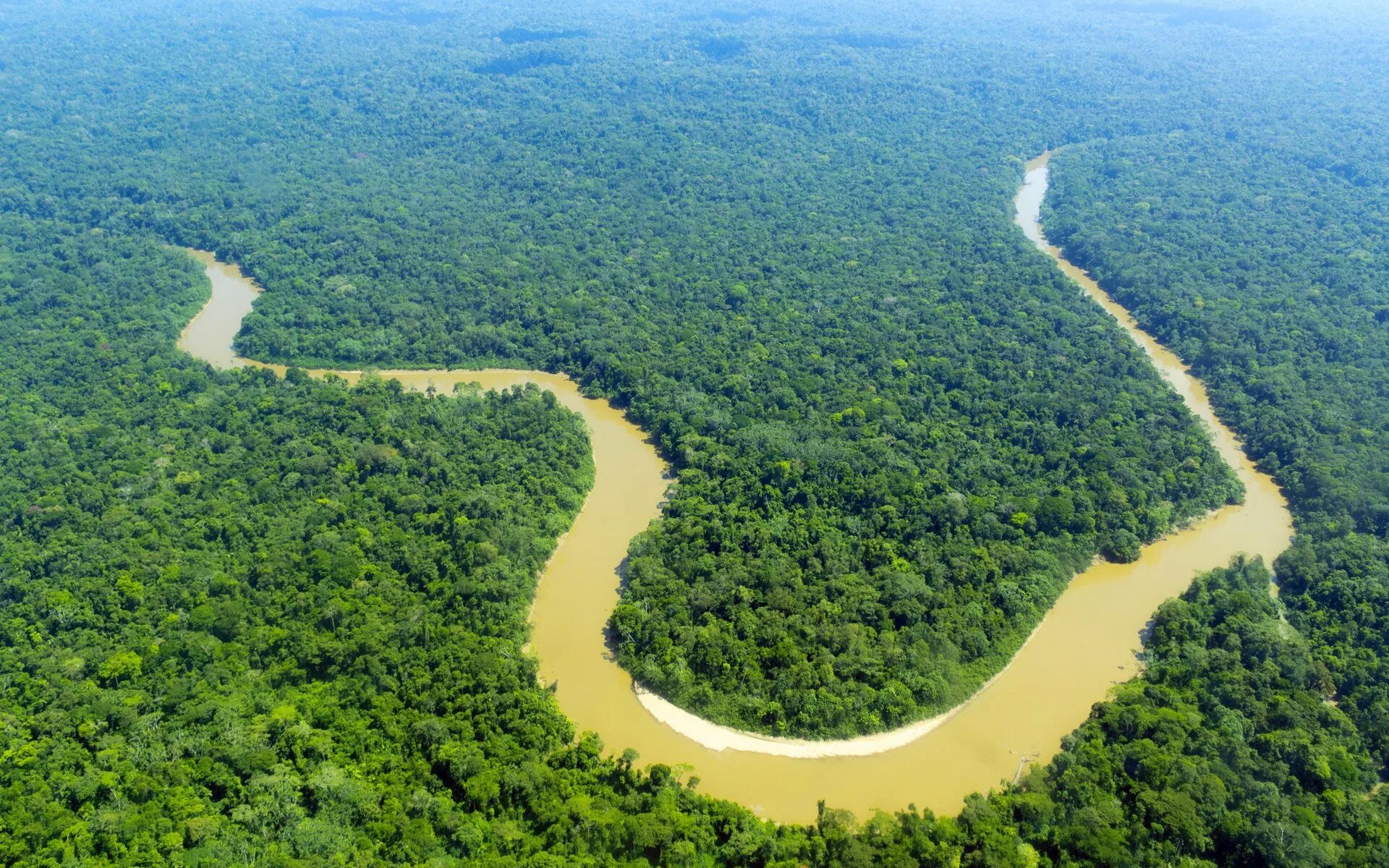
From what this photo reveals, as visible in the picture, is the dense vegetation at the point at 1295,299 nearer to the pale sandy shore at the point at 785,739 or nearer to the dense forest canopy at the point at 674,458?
the dense forest canopy at the point at 674,458

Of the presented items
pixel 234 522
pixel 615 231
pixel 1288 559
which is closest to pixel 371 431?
pixel 234 522

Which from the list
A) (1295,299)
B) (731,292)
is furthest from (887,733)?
(1295,299)

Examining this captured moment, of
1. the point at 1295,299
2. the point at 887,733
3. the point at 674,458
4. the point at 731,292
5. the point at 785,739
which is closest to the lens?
the point at 785,739

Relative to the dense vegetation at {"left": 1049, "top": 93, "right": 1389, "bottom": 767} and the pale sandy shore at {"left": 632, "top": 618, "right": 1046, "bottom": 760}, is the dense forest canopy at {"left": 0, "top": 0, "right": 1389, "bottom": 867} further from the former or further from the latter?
the pale sandy shore at {"left": 632, "top": 618, "right": 1046, "bottom": 760}

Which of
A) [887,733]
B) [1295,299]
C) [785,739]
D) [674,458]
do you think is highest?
[1295,299]

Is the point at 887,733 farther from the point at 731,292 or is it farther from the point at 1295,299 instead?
the point at 1295,299

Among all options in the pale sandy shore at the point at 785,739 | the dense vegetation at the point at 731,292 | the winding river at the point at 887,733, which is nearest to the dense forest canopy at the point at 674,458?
the dense vegetation at the point at 731,292
